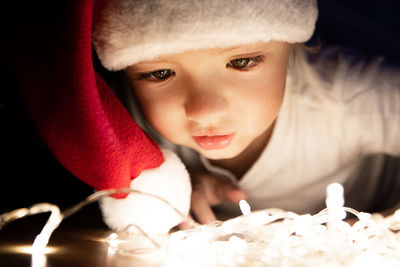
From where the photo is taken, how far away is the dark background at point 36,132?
35.9 inches

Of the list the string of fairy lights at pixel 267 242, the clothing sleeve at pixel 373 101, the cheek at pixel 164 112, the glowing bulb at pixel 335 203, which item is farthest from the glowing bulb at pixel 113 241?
the clothing sleeve at pixel 373 101

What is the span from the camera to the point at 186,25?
0.65 m

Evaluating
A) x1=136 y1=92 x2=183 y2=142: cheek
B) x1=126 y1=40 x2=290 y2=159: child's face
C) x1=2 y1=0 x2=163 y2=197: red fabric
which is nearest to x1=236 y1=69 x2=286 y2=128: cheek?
x1=126 y1=40 x2=290 y2=159: child's face

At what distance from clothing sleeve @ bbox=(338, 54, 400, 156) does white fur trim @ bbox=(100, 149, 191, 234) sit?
362mm

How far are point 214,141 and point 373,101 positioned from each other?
12.4 inches

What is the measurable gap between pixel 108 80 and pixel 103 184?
342 millimetres

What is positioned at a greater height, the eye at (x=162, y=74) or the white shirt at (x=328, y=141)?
the eye at (x=162, y=74)

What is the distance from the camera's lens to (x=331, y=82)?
911 mm

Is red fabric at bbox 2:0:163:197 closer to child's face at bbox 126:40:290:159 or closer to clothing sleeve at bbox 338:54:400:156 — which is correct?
child's face at bbox 126:40:290:159

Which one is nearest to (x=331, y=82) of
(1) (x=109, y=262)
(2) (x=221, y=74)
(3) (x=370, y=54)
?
(3) (x=370, y=54)

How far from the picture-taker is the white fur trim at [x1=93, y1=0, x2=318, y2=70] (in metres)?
0.65

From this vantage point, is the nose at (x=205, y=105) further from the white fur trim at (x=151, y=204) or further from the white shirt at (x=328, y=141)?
the white shirt at (x=328, y=141)

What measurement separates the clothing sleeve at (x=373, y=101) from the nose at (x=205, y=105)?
28 cm

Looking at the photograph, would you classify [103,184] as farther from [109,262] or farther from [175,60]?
[175,60]
